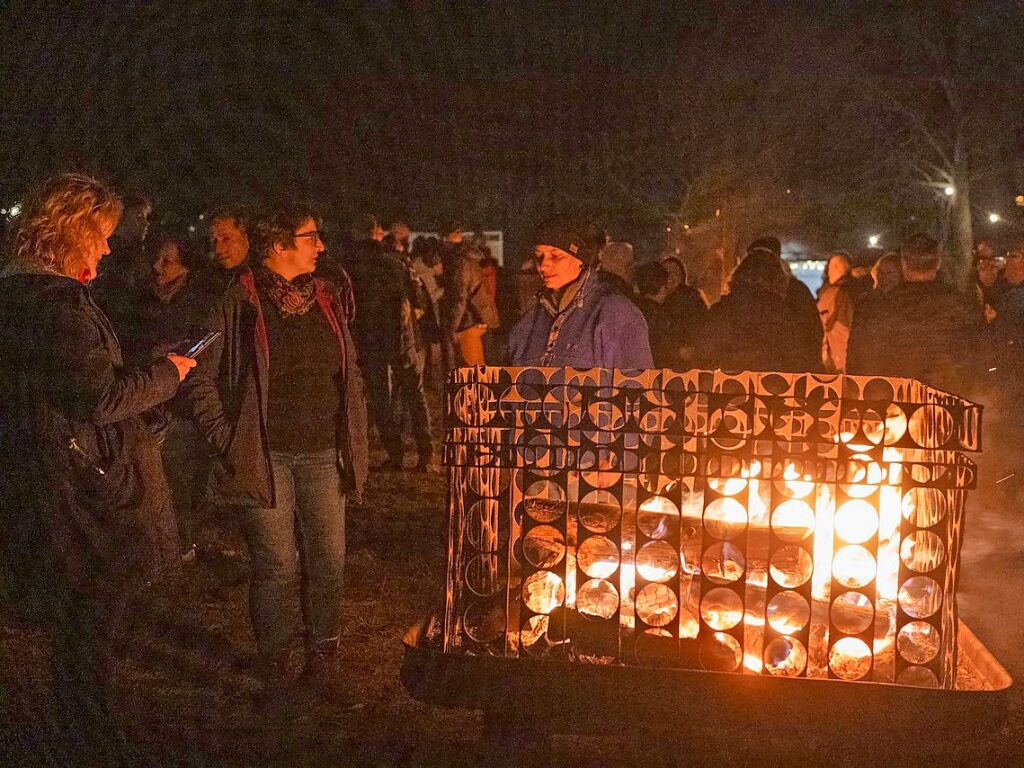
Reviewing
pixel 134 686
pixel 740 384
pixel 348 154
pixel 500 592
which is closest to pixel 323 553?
pixel 134 686

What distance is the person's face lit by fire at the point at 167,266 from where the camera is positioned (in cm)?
663

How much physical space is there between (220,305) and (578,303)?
1.50 meters

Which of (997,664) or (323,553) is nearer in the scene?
(997,664)

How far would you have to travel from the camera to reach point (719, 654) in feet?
11.2

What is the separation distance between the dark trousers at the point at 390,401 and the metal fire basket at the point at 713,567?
5.44 m

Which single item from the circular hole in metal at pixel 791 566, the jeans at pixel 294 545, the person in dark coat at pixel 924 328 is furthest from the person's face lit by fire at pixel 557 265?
the person in dark coat at pixel 924 328

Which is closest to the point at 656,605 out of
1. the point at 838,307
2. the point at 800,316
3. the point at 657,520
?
the point at 657,520

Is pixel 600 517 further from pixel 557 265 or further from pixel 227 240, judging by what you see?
pixel 227 240

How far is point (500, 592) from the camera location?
12.6 feet

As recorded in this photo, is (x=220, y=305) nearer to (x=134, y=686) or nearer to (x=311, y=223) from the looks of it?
(x=311, y=223)

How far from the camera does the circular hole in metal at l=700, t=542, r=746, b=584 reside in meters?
3.45

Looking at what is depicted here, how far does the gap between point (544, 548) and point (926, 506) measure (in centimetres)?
135

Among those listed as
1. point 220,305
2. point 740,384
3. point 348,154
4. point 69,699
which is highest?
point 348,154

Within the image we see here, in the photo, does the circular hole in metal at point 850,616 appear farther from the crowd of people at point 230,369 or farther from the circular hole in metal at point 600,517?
the crowd of people at point 230,369
